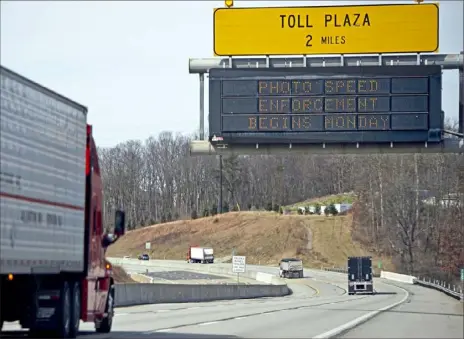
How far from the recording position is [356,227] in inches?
4993

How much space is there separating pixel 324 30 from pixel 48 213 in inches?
657

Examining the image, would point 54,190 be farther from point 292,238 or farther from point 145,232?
point 145,232

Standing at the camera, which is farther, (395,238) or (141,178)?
(141,178)

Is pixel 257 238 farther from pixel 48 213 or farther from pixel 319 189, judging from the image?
pixel 48 213

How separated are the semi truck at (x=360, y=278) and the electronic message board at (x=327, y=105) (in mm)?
42495

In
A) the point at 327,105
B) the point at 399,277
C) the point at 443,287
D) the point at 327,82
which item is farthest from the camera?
the point at 399,277

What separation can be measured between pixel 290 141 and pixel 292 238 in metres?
102

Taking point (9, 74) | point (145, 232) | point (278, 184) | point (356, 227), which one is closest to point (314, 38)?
point (9, 74)

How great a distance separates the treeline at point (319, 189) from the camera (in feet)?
326

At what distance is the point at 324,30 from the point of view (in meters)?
32.0

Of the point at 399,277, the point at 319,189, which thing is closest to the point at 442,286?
the point at 399,277

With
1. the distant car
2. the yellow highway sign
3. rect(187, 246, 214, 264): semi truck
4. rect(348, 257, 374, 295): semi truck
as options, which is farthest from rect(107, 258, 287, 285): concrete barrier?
the yellow highway sign

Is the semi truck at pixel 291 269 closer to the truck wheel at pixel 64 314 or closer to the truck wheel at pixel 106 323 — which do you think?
the truck wheel at pixel 106 323

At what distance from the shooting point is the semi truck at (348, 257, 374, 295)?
72562 millimetres
